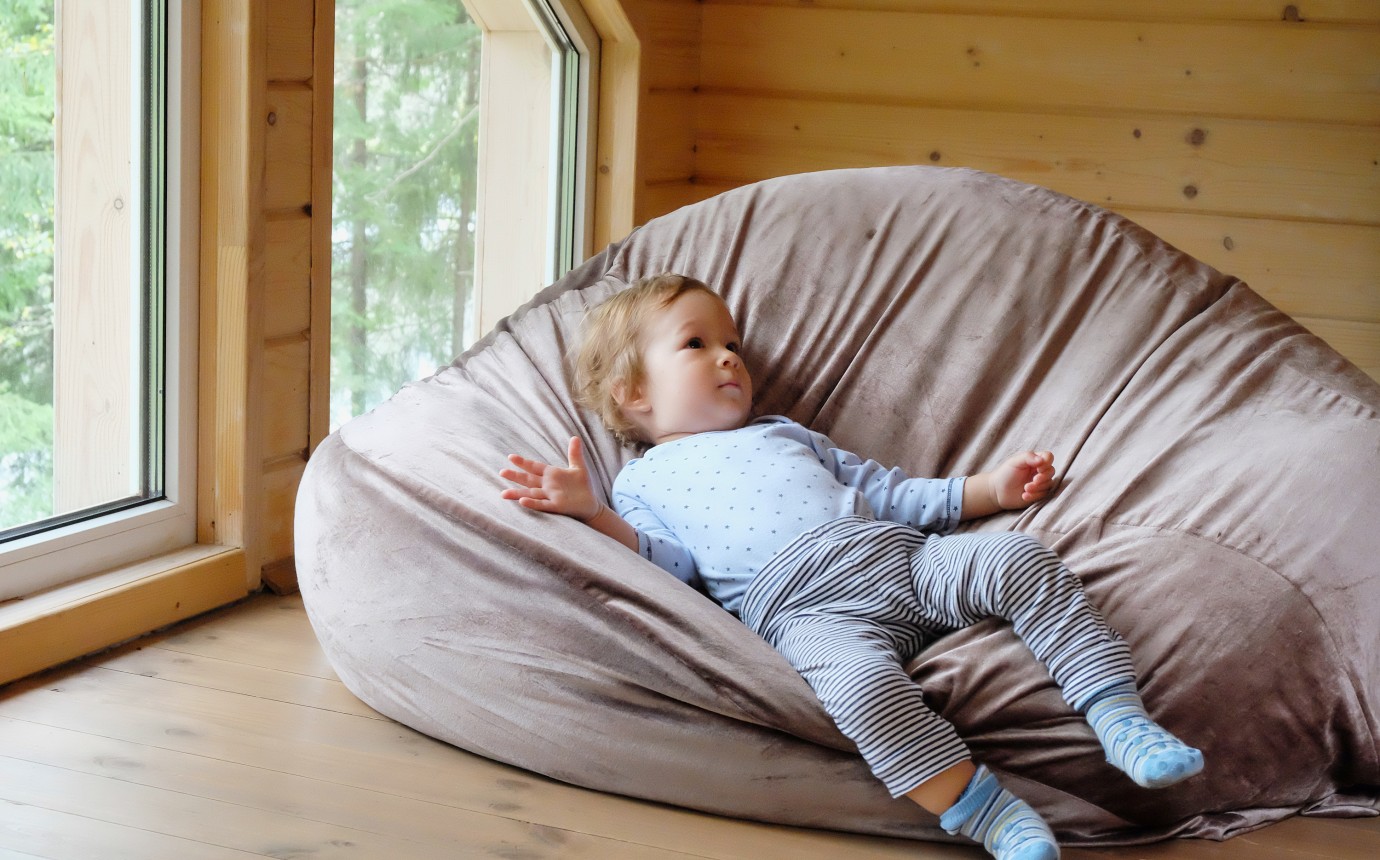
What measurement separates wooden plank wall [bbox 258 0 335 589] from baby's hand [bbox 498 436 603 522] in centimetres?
69

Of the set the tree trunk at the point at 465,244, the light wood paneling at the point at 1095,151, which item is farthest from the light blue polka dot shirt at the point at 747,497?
the light wood paneling at the point at 1095,151

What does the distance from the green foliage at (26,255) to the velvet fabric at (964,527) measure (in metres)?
0.42

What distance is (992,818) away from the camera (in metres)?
1.34

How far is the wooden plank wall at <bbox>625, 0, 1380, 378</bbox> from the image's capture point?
10.2 feet

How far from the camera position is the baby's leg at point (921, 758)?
4.40 feet

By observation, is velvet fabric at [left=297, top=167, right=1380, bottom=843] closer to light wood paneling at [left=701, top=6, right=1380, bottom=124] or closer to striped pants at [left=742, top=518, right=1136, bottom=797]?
striped pants at [left=742, top=518, right=1136, bottom=797]

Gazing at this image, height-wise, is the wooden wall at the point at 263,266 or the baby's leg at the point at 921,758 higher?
the wooden wall at the point at 263,266

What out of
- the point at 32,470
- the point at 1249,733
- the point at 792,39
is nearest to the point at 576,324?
the point at 32,470

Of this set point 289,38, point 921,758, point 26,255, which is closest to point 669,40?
point 289,38

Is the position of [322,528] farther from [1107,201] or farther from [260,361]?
[1107,201]

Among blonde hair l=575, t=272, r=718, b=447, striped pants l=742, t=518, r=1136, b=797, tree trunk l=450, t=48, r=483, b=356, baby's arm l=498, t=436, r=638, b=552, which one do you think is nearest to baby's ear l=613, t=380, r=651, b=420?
blonde hair l=575, t=272, r=718, b=447

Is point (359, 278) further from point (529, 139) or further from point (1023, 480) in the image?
point (1023, 480)

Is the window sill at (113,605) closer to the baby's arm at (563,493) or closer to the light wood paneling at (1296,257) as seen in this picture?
the baby's arm at (563,493)

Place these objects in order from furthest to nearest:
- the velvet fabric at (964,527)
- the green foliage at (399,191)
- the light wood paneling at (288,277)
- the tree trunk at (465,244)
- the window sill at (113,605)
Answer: the tree trunk at (465,244) < the green foliage at (399,191) < the light wood paneling at (288,277) < the window sill at (113,605) < the velvet fabric at (964,527)
